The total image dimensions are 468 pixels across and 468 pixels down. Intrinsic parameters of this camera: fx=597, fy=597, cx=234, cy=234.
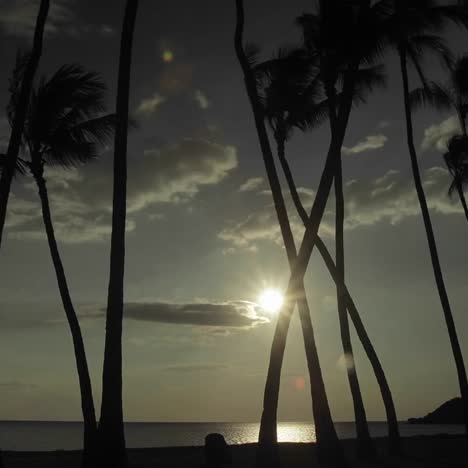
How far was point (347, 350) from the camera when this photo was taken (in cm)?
1803

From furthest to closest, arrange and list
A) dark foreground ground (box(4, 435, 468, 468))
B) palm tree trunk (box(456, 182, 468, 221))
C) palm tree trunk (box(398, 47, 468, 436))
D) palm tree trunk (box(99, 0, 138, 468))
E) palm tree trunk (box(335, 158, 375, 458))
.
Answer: palm tree trunk (box(456, 182, 468, 221)), palm tree trunk (box(398, 47, 468, 436)), palm tree trunk (box(335, 158, 375, 458)), dark foreground ground (box(4, 435, 468, 468)), palm tree trunk (box(99, 0, 138, 468))

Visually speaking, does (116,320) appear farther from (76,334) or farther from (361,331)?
(361,331)

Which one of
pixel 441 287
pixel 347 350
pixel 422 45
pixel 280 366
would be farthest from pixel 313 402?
pixel 422 45

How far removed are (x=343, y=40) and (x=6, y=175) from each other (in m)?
10.4

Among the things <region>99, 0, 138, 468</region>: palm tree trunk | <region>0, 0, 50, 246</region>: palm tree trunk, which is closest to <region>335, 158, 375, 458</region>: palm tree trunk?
<region>99, 0, 138, 468</region>: palm tree trunk

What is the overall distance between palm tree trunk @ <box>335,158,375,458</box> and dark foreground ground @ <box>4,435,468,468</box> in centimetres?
55

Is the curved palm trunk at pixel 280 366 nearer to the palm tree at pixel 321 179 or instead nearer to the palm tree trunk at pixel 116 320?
the palm tree at pixel 321 179

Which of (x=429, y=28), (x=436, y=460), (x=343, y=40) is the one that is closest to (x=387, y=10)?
(x=343, y=40)

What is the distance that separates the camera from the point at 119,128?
12977mm

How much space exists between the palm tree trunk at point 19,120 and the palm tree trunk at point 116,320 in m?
1.99

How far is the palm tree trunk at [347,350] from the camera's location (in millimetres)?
16703

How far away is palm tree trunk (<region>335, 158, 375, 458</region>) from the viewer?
658 inches

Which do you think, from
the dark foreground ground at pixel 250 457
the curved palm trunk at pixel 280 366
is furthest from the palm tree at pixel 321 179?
the dark foreground ground at pixel 250 457

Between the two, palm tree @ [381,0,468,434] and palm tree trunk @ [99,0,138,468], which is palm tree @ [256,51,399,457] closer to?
palm tree @ [381,0,468,434]
